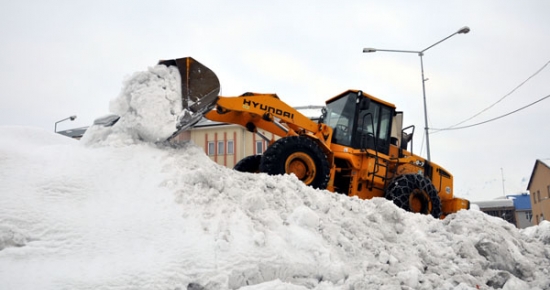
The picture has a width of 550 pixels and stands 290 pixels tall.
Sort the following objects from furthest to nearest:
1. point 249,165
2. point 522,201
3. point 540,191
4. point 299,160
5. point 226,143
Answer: point 522,201 → point 540,191 → point 226,143 → point 249,165 → point 299,160

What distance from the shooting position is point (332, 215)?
5625mm

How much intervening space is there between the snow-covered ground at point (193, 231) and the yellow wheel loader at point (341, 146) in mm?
1542

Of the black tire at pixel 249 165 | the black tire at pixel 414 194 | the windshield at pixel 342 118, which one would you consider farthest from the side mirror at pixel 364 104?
the black tire at pixel 249 165

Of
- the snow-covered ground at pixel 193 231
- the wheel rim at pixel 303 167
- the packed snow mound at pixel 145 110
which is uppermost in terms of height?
the packed snow mound at pixel 145 110

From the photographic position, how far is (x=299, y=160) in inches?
311

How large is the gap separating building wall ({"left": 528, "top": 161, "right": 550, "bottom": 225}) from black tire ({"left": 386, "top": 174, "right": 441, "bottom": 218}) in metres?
27.0

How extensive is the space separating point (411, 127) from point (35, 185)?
26.0 ft

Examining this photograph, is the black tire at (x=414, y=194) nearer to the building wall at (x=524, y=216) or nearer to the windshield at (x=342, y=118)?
the windshield at (x=342, y=118)

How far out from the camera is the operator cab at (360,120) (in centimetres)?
919

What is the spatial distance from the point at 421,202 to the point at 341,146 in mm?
1800

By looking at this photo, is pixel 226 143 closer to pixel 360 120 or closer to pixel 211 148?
pixel 211 148

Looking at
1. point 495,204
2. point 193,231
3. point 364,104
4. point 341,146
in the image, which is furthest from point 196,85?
point 495,204

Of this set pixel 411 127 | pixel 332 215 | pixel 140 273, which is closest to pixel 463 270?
pixel 332 215

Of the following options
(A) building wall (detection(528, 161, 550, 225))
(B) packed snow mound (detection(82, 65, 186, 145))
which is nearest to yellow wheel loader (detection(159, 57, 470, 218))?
(B) packed snow mound (detection(82, 65, 186, 145))
